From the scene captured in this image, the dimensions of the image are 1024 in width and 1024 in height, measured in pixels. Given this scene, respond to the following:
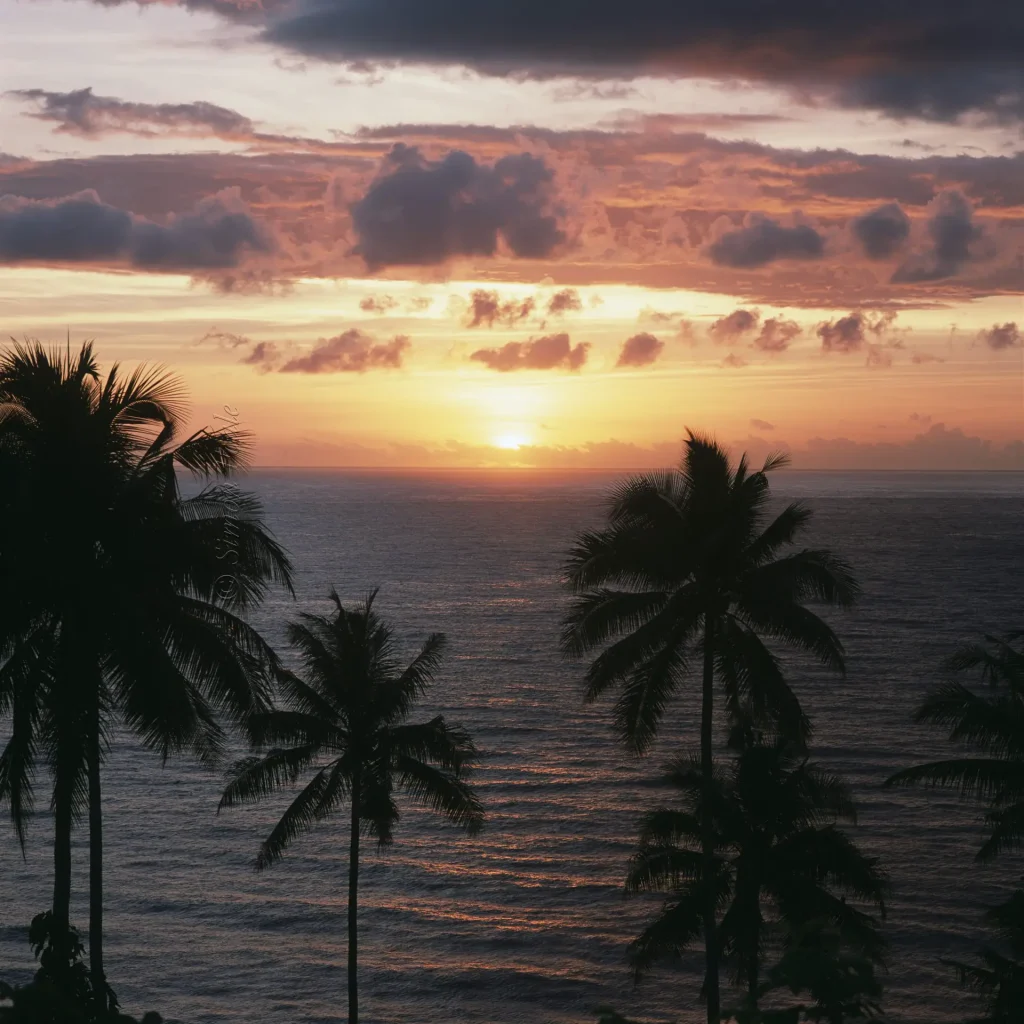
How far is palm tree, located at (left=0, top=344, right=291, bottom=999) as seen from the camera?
1811 cm

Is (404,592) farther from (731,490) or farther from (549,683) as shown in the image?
(731,490)

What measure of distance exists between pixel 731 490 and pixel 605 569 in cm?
317

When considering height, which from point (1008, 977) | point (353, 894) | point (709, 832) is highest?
point (709, 832)

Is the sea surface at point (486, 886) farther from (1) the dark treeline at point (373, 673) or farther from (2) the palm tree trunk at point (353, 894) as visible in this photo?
(1) the dark treeline at point (373, 673)

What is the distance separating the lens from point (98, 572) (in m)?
18.4

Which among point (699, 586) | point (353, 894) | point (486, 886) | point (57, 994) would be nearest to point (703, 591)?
point (699, 586)

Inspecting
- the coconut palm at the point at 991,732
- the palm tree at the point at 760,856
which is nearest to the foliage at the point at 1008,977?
the coconut palm at the point at 991,732

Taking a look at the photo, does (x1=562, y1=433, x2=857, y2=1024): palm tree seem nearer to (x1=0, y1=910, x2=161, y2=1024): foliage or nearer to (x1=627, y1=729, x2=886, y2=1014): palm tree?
(x1=627, y1=729, x2=886, y2=1014): palm tree

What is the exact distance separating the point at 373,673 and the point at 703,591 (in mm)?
8365

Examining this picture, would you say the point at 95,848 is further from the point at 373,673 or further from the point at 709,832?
the point at 709,832

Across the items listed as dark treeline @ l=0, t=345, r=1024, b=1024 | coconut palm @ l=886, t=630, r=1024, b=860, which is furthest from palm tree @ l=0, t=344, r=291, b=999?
coconut palm @ l=886, t=630, r=1024, b=860

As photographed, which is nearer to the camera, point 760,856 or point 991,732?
point 991,732

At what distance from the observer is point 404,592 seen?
5487 inches

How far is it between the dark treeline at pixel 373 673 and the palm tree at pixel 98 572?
3cm
